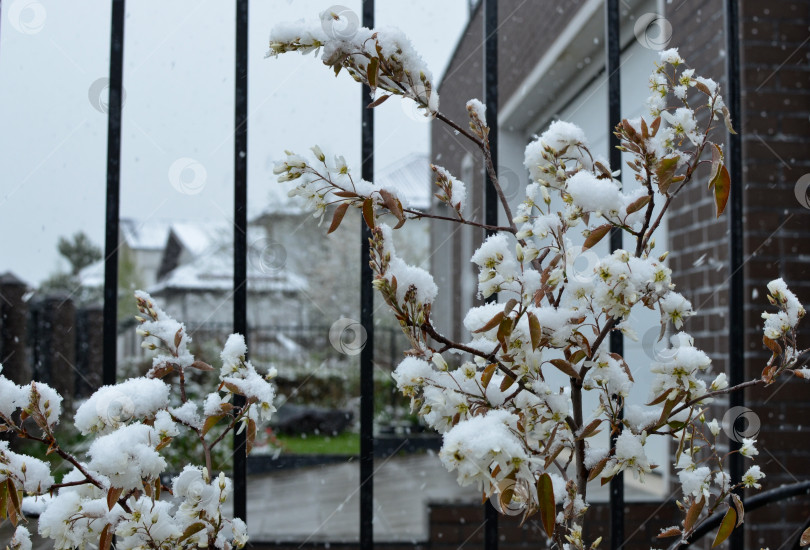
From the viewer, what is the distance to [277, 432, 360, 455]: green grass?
22.9ft

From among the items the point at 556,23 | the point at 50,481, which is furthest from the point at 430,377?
the point at 556,23

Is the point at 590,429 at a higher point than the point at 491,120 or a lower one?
lower

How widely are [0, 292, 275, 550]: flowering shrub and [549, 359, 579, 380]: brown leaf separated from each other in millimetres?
305

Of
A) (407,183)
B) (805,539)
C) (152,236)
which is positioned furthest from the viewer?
(152,236)

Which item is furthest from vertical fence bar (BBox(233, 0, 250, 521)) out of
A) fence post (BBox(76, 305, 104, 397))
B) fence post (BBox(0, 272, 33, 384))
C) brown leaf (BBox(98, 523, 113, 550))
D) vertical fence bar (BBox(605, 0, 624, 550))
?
fence post (BBox(76, 305, 104, 397))

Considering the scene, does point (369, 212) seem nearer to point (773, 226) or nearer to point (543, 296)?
point (543, 296)

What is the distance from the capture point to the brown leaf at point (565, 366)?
683 millimetres

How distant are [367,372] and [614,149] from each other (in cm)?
49

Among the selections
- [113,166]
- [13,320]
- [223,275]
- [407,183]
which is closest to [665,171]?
[113,166]

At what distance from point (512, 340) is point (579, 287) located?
0.31 ft

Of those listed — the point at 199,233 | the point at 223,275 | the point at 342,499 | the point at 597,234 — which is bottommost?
the point at 342,499

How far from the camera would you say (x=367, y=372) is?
98cm

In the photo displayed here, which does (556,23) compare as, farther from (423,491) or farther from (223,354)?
(223,354)

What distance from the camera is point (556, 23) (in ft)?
13.8
